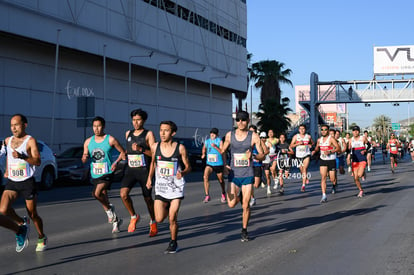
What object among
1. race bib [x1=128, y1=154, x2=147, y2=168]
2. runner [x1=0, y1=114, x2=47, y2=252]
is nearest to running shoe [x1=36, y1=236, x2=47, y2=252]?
runner [x1=0, y1=114, x2=47, y2=252]

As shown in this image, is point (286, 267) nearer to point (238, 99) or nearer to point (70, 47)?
point (70, 47)

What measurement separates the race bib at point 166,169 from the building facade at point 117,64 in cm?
1756

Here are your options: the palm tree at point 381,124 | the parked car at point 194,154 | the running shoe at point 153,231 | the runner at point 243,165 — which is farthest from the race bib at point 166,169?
the palm tree at point 381,124

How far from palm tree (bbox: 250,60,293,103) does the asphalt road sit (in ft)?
152

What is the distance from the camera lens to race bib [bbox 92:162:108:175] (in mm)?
8742

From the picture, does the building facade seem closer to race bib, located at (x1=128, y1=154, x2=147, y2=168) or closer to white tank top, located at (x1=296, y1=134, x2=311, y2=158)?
white tank top, located at (x1=296, y1=134, x2=311, y2=158)

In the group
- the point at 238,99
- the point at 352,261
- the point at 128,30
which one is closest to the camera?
the point at 352,261

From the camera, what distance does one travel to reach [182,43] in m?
40.7

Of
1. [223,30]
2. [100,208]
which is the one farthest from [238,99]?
[100,208]

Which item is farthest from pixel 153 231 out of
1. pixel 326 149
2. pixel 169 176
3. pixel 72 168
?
pixel 72 168

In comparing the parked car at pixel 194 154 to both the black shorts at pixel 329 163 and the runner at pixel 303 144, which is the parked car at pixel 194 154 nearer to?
the runner at pixel 303 144

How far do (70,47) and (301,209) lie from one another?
773 inches

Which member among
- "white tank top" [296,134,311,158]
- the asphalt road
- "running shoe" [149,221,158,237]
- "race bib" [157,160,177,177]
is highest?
"white tank top" [296,134,311,158]

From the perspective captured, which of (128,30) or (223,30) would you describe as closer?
(128,30)
